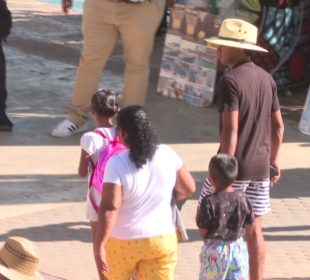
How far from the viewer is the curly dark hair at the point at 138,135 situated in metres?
4.40

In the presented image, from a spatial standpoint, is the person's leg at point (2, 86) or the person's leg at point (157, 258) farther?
the person's leg at point (2, 86)

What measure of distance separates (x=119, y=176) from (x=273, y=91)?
1431mm

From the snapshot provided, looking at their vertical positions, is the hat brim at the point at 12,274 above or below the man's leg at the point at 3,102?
above

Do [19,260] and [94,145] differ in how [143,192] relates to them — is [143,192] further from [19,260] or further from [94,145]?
[19,260]

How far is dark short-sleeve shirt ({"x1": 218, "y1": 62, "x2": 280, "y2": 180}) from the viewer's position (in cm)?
518

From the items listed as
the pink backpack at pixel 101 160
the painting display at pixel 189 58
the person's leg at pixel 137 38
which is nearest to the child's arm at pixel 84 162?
the pink backpack at pixel 101 160

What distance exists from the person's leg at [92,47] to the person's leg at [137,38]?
0.12 m

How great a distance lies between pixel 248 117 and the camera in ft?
17.3

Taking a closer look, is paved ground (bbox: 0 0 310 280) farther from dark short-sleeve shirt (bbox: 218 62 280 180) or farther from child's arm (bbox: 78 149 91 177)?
dark short-sleeve shirt (bbox: 218 62 280 180)

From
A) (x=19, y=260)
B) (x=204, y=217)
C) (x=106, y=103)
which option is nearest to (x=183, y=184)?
(x=204, y=217)

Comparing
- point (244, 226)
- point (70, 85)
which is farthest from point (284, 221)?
point (70, 85)

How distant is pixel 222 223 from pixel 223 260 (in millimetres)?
197

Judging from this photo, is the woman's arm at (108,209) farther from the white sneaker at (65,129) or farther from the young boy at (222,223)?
the white sneaker at (65,129)

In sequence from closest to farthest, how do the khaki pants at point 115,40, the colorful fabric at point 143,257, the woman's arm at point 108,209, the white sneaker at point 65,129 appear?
the woman's arm at point 108,209 < the colorful fabric at point 143,257 < the khaki pants at point 115,40 < the white sneaker at point 65,129
